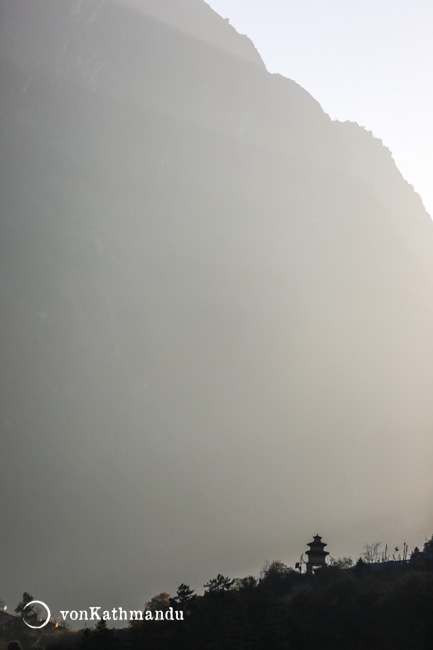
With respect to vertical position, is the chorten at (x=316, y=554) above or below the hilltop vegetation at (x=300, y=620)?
above

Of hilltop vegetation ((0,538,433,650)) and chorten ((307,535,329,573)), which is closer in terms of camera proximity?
hilltop vegetation ((0,538,433,650))

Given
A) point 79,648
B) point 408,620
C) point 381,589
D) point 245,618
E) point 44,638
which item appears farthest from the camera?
point 44,638

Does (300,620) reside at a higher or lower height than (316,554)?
lower

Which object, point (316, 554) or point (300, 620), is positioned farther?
point (316, 554)

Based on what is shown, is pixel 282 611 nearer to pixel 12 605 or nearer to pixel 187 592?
pixel 187 592

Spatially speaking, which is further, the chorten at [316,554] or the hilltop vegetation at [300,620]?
the chorten at [316,554]

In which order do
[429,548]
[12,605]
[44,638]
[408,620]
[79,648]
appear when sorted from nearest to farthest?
[79,648] → [408,620] → [44,638] → [429,548] → [12,605]

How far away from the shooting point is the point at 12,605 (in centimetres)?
19050

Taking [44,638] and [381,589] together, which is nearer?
[381,589]

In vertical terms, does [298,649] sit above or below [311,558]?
below

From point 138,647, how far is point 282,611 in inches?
656

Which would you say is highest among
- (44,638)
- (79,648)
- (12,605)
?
(12,605)

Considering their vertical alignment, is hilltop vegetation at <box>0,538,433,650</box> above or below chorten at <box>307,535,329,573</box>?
below

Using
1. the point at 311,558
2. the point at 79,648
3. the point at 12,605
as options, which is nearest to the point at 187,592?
the point at 79,648
